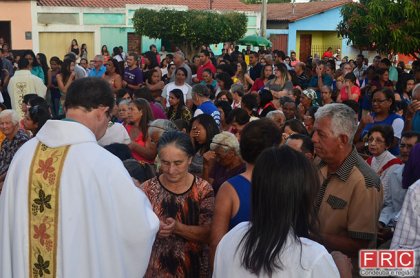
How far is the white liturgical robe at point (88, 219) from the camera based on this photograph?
3.45 m

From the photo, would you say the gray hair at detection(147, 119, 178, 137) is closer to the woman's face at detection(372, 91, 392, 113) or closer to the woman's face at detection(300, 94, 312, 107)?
the woman's face at detection(372, 91, 392, 113)

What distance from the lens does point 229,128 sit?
740 cm

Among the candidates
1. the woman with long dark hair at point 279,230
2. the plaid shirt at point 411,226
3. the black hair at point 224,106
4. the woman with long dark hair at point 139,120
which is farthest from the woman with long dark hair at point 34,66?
the woman with long dark hair at point 279,230

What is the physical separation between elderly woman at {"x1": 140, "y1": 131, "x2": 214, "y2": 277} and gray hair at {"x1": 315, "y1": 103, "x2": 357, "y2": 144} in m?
0.85

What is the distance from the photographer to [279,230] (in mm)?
2582

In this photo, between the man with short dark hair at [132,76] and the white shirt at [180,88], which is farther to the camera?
the man with short dark hair at [132,76]

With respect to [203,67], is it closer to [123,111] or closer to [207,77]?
[207,77]

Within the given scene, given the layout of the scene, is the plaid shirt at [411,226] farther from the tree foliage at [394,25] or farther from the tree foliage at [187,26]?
the tree foliage at [187,26]

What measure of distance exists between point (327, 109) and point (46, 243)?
1875mm

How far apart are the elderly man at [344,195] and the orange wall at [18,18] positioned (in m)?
26.5

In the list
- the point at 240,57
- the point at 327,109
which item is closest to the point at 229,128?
the point at 327,109

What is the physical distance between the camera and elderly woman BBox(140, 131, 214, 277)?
156 inches

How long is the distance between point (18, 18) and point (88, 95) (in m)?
26.8

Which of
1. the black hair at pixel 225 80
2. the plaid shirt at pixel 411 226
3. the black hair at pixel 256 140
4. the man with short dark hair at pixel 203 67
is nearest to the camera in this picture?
the plaid shirt at pixel 411 226
